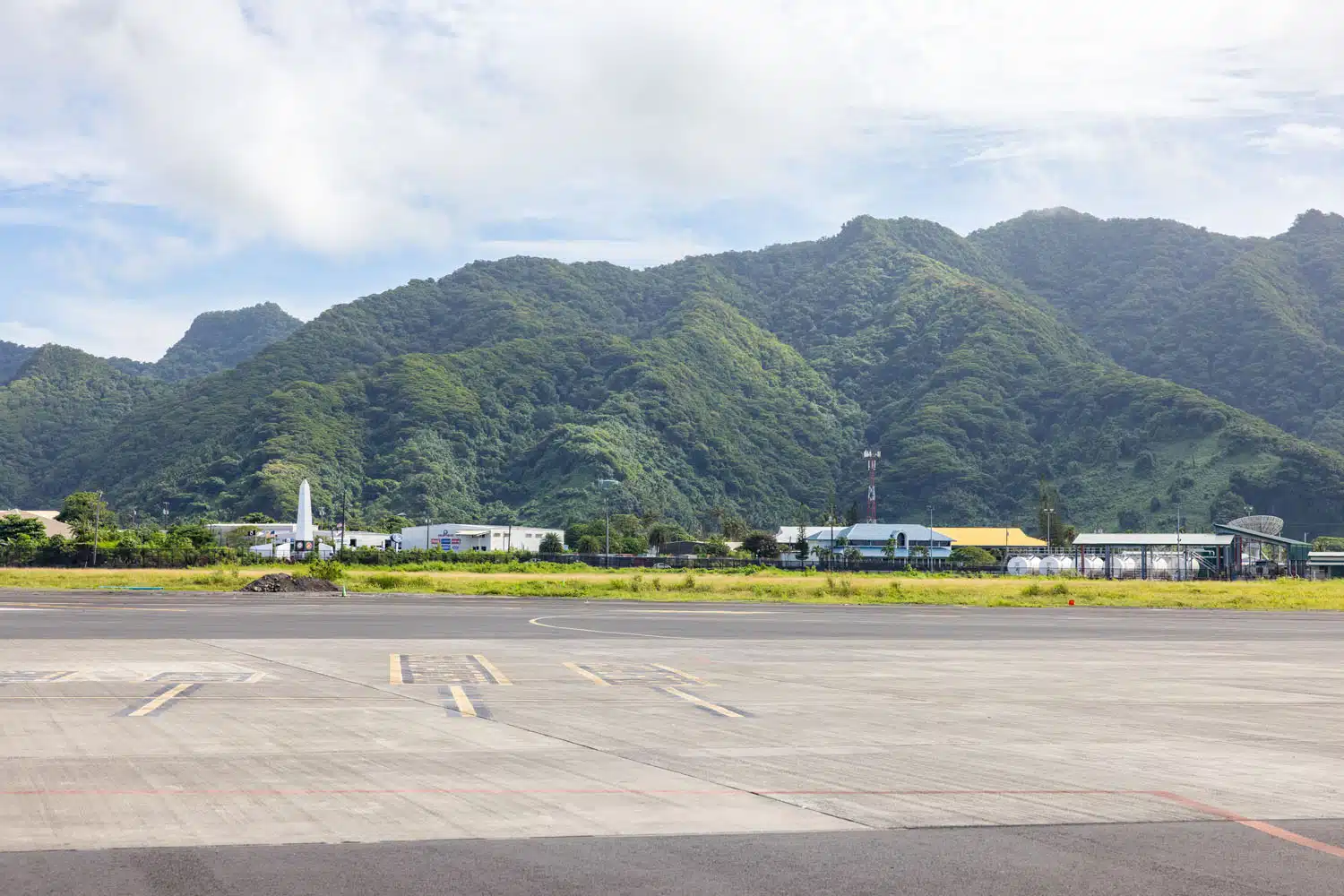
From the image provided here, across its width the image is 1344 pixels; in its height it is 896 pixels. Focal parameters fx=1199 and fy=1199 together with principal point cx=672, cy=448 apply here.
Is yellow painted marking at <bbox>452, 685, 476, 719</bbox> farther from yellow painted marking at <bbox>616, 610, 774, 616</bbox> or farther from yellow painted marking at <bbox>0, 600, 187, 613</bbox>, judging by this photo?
yellow painted marking at <bbox>0, 600, 187, 613</bbox>

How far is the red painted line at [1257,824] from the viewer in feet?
31.5

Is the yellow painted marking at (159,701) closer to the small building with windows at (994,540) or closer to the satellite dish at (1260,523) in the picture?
the satellite dish at (1260,523)

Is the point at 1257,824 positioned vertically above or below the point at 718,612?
above

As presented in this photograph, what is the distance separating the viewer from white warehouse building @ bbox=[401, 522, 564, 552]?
160750 mm

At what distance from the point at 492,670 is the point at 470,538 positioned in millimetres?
142518

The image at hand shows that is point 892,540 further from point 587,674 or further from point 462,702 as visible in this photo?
point 462,702

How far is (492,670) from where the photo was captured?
23109 millimetres

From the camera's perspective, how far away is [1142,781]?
12570 mm

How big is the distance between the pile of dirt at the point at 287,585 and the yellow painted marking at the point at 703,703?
154 feet

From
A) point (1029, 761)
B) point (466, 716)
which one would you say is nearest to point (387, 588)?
point (466, 716)

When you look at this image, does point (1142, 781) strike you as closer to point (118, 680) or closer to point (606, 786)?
point (606, 786)

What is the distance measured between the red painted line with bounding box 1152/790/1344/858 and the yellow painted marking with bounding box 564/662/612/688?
10999mm

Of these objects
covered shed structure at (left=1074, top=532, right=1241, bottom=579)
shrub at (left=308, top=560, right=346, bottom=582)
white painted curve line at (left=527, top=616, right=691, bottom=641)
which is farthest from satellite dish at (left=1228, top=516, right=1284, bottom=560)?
white painted curve line at (left=527, top=616, right=691, bottom=641)

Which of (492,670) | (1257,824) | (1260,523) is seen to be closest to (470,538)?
(1260,523)
